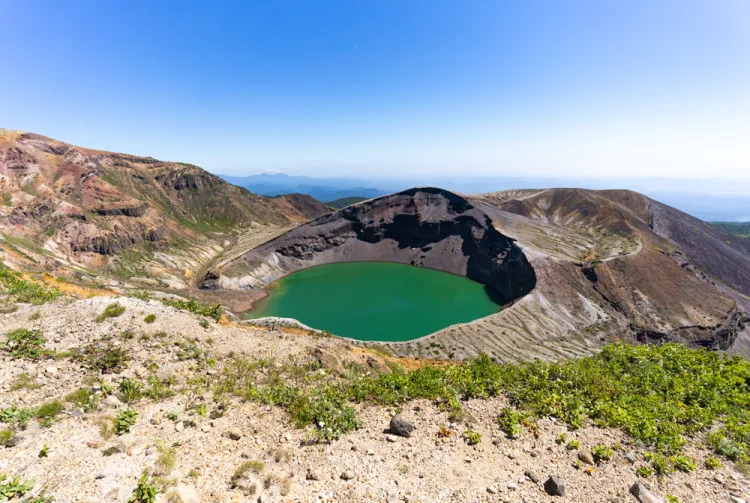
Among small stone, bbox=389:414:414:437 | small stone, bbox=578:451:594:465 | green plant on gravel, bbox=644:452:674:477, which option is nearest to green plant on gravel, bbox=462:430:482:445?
small stone, bbox=389:414:414:437

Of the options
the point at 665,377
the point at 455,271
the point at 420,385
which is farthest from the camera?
the point at 455,271

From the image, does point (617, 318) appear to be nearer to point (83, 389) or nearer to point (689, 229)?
point (83, 389)

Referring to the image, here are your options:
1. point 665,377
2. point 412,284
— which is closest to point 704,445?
point 665,377

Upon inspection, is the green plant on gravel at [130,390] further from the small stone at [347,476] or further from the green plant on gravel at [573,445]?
the green plant on gravel at [573,445]

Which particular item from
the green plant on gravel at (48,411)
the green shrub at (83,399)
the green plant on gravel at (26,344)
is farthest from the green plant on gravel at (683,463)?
the green plant on gravel at (26,344)

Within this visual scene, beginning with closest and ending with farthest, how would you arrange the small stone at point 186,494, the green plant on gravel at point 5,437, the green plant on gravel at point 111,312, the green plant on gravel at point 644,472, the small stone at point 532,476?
the small stone at point 186,494, the green plant on gravel at point 5,437, the small stone at point 532,476, the green plant on gravel at point 644,472, the green plant on gravel at point 111,312

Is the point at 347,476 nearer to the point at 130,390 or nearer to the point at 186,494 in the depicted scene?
the point at 186,494
